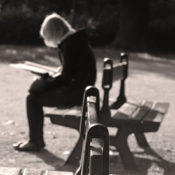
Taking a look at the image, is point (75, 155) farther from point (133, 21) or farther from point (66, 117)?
point (133, 21)

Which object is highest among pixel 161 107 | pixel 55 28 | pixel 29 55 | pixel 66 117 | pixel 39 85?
pixel 55 28

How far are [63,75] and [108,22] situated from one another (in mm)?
18786

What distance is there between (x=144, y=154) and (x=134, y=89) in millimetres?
5156

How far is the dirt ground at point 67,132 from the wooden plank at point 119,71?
2.74 ft

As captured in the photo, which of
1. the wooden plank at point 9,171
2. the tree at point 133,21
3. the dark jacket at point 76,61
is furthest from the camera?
the tree at point 133,21

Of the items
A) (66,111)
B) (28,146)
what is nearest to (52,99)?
(66,111)

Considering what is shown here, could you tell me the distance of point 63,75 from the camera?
612cm

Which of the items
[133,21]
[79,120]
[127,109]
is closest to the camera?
[79,120]

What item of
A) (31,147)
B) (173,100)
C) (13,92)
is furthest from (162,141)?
(13,92)

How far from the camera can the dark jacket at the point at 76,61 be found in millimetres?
6008

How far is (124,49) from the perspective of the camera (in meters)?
21.5

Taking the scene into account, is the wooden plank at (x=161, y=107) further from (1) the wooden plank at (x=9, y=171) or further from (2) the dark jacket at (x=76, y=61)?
Answer: (1) the wooden plank at (x=9, y=171)

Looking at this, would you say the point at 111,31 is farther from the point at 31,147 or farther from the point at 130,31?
the point at 31,147

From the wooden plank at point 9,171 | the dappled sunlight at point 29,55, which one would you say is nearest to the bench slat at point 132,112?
the wooden plank at point 9,171
